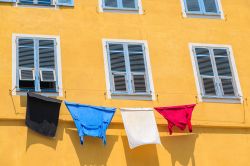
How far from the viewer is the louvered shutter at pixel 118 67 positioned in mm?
14477

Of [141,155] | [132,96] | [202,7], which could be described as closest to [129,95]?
[132,96]

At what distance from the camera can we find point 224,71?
50.4ft

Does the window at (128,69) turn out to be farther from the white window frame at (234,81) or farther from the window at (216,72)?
the window at (216,72)

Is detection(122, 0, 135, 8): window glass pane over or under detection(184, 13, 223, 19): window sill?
over

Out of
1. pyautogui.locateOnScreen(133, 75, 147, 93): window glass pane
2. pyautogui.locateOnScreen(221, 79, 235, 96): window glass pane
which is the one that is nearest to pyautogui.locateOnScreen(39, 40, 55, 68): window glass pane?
pyautogui.locateOnScreen(133, 75, 147, 93): window glass pane

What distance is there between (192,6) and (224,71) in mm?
2365

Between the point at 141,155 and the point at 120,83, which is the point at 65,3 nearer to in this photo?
the point at 120,83

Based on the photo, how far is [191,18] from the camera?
16141mm

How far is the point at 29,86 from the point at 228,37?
5.97 m

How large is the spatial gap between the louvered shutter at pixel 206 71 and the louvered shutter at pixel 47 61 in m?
4.02

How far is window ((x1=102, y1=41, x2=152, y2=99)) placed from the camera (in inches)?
570

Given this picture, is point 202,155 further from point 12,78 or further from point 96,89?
point 12,78

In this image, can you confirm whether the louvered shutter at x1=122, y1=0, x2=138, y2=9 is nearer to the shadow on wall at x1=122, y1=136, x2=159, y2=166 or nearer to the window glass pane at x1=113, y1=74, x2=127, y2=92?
the window glass pane at x1=113, y1=74, x2=127, y2=92

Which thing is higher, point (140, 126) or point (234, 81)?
point (234, 81)
